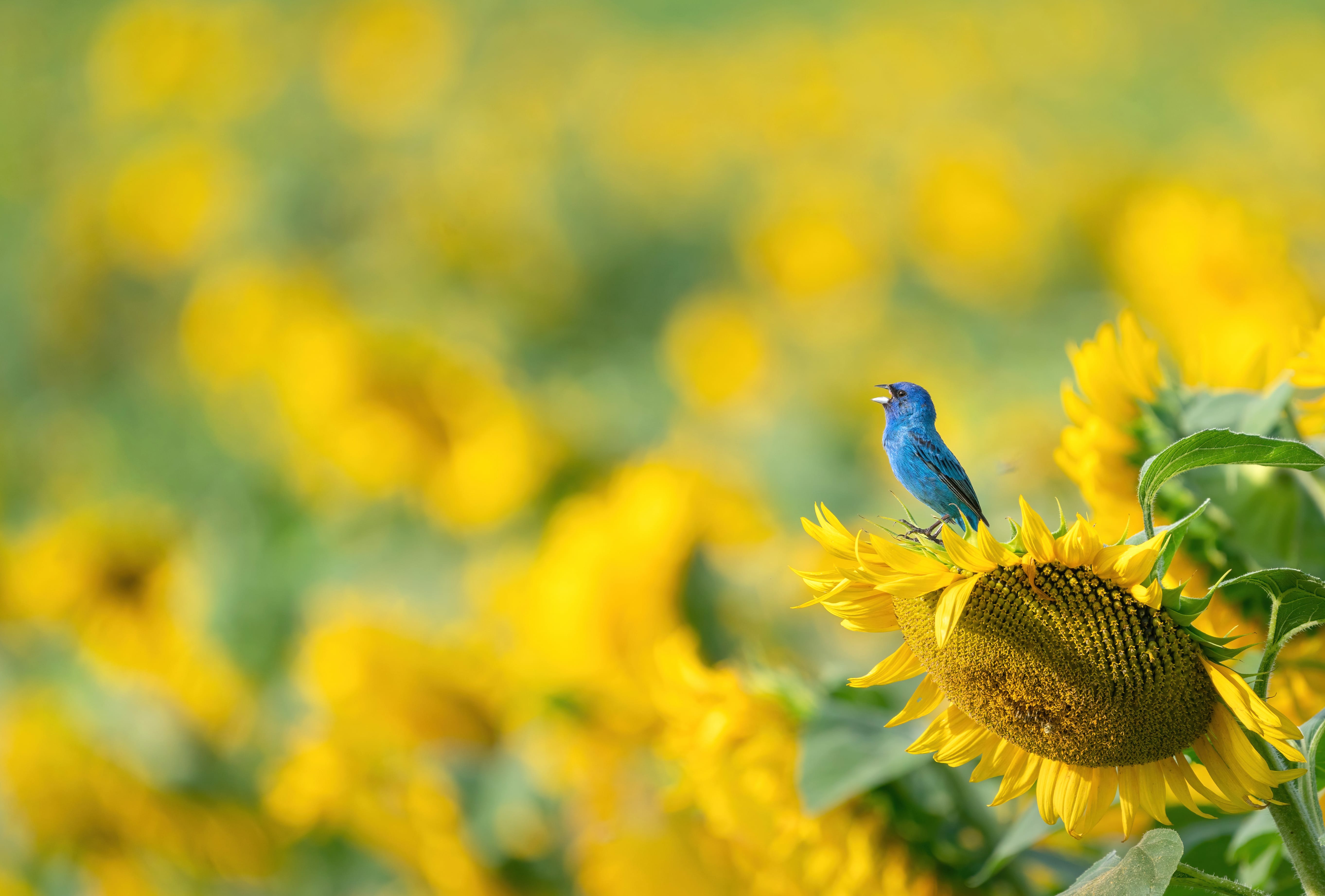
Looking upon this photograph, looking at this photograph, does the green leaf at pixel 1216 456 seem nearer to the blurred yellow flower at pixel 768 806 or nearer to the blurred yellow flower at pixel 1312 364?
the blurred yellow flower at pixel 1312 364

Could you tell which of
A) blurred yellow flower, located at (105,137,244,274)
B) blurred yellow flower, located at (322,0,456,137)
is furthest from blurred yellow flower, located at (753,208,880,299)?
blurred yellow flower, located at (322,0,456,137)

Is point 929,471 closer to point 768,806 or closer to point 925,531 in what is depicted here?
point 925,531

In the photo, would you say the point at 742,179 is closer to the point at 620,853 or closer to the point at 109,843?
the point at 109,843

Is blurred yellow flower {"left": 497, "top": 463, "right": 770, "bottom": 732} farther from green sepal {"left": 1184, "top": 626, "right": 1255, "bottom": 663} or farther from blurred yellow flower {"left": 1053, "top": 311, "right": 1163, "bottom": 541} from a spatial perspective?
green sepal {"left": 1184, "top": 626, "right": 1255, "bottom": 663}

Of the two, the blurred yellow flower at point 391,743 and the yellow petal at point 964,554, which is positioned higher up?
the yellow petal at point 964,554

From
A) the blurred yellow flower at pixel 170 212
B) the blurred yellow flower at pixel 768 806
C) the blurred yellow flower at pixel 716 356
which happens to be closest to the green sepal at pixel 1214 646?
the blurred yellow flower at pixel 768 806
